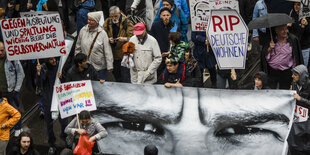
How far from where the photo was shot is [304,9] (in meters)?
12.0

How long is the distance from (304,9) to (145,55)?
3078 millimetres

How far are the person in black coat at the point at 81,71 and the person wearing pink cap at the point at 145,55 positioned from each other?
0.85m

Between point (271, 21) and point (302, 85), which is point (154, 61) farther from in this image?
point (302, 85)

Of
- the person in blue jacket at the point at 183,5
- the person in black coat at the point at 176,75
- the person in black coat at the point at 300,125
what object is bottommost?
the person in black coat at the point at 300,125

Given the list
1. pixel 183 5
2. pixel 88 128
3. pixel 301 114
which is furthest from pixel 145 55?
pixel 301 114

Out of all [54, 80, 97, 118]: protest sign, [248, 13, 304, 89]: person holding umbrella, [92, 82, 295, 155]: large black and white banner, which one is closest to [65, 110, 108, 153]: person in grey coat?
[54, 80, 97, 118]: protest sign

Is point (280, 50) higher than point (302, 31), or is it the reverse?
point (302, 31)

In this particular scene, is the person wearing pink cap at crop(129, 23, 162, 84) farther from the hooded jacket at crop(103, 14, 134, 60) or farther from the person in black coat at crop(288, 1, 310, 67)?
the person in black coat at crop(288, 1, 310, 67)

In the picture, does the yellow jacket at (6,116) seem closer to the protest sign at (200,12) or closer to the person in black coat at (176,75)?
the person in black coat at (176,75)

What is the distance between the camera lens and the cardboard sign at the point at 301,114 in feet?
32.5

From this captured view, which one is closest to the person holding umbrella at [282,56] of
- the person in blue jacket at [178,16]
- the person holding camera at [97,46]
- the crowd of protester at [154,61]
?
the crowd of protester at [154,61]

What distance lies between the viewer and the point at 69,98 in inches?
411

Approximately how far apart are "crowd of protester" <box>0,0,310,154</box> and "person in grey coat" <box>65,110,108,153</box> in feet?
0.05

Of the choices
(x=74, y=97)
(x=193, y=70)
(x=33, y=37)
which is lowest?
(x=74, y=97)
